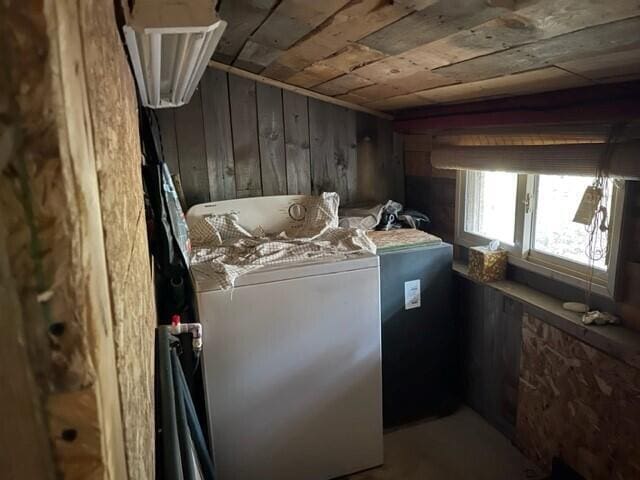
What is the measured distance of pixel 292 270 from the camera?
5.74 feet

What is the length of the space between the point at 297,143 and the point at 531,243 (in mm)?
1320

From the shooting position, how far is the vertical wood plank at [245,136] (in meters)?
2.38

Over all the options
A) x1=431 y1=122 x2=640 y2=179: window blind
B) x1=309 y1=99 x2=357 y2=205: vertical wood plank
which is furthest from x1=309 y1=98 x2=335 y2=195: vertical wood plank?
x1=431 y1=122 x2=640 y2=179: window blind

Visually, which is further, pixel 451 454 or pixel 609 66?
pixel 451 454

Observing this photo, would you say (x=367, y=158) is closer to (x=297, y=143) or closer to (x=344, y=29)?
(x=297, y=143)

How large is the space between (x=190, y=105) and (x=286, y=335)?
130 centimetres

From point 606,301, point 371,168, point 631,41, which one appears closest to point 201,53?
point 631,41

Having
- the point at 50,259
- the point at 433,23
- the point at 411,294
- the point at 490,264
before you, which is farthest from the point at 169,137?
the point at 50,259

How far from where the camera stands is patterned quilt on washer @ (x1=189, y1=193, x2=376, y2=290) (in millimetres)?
1763

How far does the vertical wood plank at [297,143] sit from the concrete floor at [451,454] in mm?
1417

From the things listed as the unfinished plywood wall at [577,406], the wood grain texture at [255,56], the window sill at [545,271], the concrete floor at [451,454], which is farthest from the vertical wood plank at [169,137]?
the unfinished plywood wall at [577,406]

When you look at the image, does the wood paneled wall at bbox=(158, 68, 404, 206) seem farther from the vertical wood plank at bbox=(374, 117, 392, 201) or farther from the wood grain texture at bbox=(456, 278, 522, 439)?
the wood grain texture at bbox=(456, 278, 522, 439)

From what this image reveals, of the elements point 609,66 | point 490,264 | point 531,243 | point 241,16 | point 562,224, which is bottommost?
point 490,264

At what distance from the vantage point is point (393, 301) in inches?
83.2
